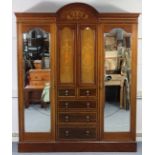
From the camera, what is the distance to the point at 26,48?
345 cm

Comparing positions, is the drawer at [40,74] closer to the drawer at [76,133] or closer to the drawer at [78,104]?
the drawer at [78,104]

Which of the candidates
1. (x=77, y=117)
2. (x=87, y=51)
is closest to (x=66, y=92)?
(x=77, y=117)

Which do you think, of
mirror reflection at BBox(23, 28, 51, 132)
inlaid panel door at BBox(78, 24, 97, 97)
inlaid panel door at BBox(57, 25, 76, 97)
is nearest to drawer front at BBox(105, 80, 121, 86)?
inlaid panel door at BBox(78, 24, 97, 97)

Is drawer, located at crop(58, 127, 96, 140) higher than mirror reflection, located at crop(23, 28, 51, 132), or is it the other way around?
mirror reflection, located at crop(23, 28, 51, 132)

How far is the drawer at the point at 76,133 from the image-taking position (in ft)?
11.6

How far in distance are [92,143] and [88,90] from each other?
2.37 feet

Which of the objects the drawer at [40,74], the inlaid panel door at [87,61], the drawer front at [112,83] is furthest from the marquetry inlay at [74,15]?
the drawer front at [112,83]

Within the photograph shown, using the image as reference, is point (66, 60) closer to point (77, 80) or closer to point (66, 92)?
point (77, 80)

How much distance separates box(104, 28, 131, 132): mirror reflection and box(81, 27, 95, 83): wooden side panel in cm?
18

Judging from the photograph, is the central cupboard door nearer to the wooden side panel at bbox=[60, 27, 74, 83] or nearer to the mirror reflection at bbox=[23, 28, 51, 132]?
the wooden side panel at bbox=[60, 27, 74, 83]

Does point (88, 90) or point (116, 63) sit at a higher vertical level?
point (116, 63)

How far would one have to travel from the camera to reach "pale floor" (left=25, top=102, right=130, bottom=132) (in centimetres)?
352
